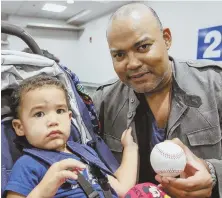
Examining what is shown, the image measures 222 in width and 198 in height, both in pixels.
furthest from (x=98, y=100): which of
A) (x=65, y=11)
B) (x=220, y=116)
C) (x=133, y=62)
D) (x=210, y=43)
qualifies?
(x=65, y=11)

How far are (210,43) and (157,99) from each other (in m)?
4.85

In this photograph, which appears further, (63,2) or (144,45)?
(63,2)

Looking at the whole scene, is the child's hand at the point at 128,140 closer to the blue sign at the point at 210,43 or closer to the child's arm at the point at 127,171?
the child's arm at the point at 127,171

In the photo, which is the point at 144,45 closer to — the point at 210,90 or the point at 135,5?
the point at 135,5

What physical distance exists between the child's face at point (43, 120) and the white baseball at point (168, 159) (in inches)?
14.9

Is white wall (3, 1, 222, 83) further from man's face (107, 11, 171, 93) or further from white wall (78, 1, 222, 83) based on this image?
man's face (107, 11, 171, 93)

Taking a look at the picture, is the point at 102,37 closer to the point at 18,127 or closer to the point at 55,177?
the point at 18,127

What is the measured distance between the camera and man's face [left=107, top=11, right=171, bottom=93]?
1552mm

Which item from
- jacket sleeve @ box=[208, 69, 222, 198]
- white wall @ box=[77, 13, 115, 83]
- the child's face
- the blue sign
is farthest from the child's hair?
white wall @ box=[77, 13, 115, 83]

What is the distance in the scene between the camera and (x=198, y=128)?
67.0 inches

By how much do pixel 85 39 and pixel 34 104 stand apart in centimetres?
1253

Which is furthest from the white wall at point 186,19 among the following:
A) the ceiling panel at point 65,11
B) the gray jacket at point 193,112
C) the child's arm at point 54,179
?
the child's arm at point 54,179

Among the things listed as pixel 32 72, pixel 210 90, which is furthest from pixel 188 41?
pixel 32 72

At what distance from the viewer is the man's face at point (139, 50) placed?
5.09ft
